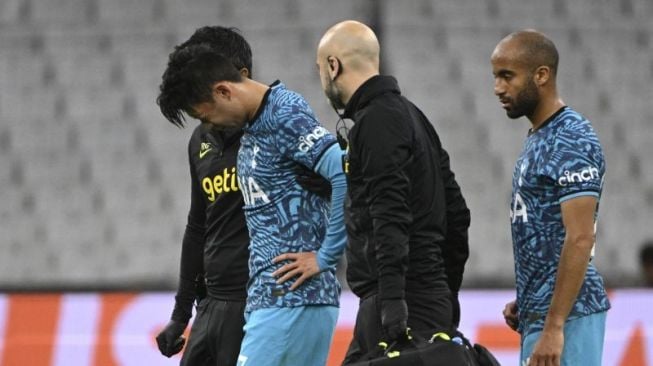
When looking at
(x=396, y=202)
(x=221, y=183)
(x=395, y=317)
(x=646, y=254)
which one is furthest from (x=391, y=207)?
(x=646, y=254)

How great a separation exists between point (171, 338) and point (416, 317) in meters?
1.49

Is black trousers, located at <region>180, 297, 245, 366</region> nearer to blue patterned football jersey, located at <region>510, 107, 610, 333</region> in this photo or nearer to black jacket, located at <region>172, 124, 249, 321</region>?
black jacket, located at <region>172, 124, 249, 321</region>

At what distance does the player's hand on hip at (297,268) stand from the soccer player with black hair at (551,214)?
2.24 ft

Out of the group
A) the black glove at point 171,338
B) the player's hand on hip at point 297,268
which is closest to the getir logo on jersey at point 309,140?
the player's hand on hip at point 297,268

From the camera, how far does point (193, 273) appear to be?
5070mm

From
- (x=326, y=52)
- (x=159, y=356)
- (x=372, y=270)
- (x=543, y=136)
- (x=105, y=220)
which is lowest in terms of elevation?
(x=159, y=356)

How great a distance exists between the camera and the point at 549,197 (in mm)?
4102

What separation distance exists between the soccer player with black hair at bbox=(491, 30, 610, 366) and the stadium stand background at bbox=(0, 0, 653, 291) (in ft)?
16.5

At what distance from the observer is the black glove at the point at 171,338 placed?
16.5ft

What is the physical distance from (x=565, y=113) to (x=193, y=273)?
170cm

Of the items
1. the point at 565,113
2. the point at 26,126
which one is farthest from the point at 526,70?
the point at 26,126

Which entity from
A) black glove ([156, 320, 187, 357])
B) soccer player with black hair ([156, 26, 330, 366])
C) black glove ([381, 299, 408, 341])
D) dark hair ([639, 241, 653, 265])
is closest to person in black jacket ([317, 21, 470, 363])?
black glove ([381, 299, 408, 341])

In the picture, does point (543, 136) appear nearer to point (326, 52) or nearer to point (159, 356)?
point (326, 52)

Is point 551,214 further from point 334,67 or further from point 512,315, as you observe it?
point 334,67
